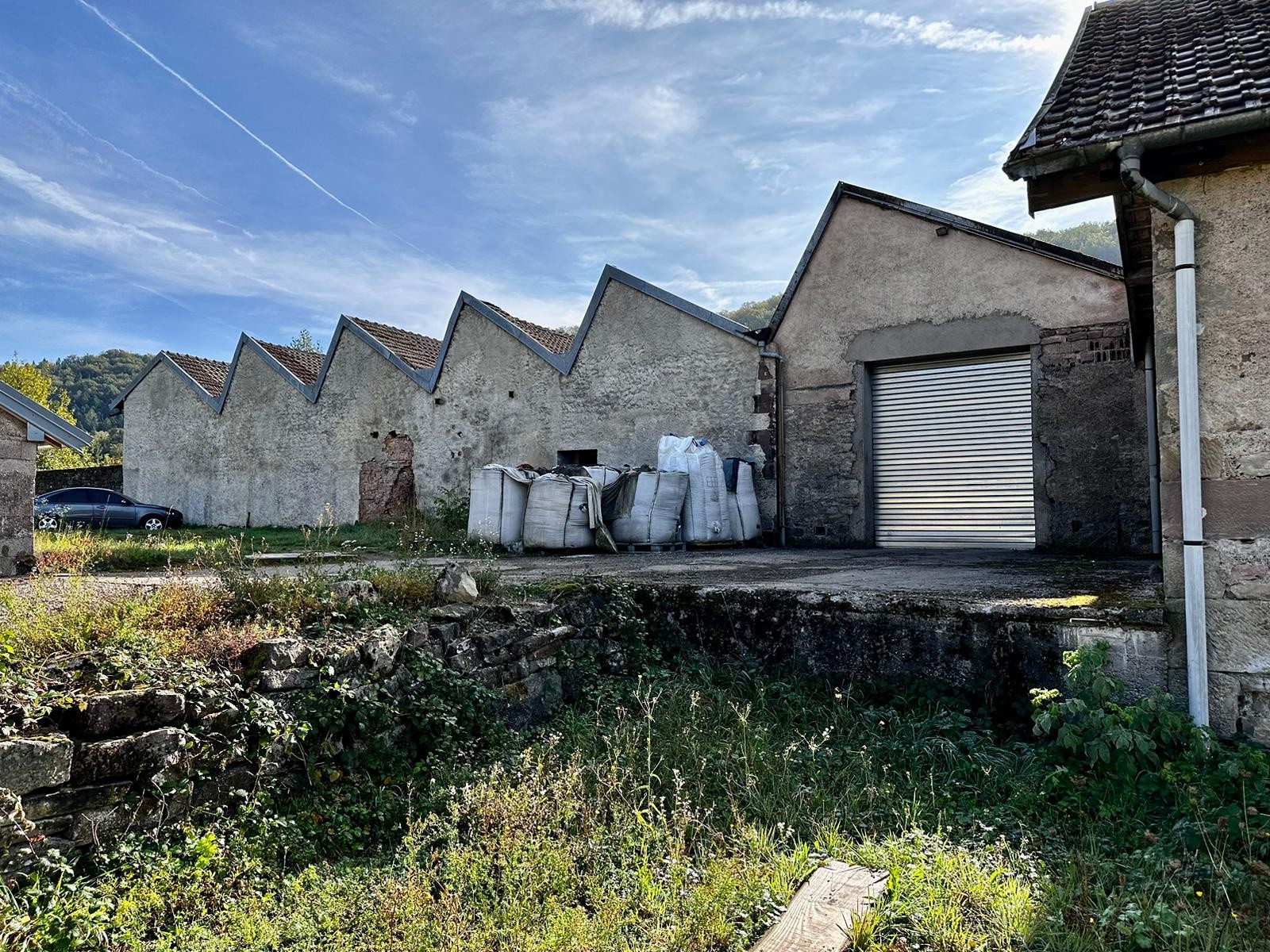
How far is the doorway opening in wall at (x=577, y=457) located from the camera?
13.4m

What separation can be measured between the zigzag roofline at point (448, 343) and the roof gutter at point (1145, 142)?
7577mm

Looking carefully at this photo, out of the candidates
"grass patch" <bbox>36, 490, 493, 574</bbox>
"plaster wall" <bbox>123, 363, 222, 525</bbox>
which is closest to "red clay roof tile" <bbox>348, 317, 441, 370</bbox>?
"grass patch" <bbox>36, 490, 493, 574</bbox>

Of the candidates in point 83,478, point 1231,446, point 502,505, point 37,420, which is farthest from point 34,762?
point 83,478

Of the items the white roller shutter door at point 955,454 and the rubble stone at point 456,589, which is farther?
the white roller shutter door at point 955,454

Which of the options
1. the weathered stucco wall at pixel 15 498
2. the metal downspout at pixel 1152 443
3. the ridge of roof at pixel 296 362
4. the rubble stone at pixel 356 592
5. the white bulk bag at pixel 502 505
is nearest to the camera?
the rubble stone at pixel 356 592

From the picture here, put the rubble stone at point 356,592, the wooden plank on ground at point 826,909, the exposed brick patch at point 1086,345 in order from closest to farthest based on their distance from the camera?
1. the wooden plank on ground at point 826,909
2. the rubble stone at point 356,592
3. the exposed brick patch at point 1086,345

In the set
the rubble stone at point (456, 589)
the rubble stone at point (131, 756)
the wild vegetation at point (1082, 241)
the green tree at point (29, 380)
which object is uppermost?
the wild vegetation at point (1082, 241)

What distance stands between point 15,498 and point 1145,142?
9.74 metres

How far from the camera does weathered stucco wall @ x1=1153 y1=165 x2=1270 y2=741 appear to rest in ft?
12.5

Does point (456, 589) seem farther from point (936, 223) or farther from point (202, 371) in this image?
point (202, 371)

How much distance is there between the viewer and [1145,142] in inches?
150

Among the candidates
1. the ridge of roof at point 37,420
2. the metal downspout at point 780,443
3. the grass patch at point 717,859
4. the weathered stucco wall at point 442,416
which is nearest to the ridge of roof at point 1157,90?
the grass patch at point 717,859

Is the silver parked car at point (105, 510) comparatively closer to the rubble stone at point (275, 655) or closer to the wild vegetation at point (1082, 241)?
the rubble stone at point (275, 655)

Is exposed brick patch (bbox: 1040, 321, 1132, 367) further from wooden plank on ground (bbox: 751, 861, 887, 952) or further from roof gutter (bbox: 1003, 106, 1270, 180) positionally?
wooden plank on ground (bbox: 751, 861, 887, 952)
